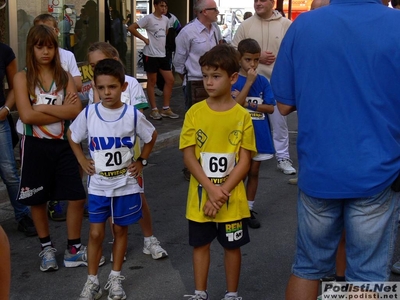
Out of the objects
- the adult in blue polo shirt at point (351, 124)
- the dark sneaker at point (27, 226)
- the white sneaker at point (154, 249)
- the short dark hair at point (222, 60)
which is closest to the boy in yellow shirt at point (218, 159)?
the short dark hair at point (222, 60)

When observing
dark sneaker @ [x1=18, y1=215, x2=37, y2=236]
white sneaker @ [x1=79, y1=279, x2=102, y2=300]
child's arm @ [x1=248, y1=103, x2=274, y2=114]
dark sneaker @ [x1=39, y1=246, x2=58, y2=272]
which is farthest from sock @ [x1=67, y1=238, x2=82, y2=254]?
child's arm @ [x1=248, y1=103, x2=274, y2=114]

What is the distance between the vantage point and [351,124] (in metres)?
3.08

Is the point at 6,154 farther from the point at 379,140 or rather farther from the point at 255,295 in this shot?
Result: the point at 379,140

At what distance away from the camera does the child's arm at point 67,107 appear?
493cm

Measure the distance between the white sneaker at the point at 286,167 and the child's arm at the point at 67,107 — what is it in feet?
12.2

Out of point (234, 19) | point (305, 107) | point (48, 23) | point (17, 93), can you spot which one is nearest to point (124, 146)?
point (17, 93)

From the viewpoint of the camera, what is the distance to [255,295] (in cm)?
457

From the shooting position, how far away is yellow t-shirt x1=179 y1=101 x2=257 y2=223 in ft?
13.6

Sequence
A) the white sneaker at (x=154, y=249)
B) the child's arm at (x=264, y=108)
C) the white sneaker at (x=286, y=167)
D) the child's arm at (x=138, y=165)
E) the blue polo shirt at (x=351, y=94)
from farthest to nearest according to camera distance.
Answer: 1. the white sneaker at (x=286, y=167)
2. the child's arm at (x=264, y=108)
3. the white sneaker at (x=154, y=249)
4. the child's arm at (x=138, y=165)
5. the blue polo shirt at (x=351, y=94)

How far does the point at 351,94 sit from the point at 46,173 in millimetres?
2692

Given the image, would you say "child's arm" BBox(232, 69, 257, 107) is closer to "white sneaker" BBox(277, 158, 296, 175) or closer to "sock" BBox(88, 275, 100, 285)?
"sock" BBox(88, 275, 100, 285)

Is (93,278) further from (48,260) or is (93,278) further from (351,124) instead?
(351,124)

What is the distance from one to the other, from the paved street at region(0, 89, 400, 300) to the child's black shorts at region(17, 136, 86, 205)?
1.77 ft

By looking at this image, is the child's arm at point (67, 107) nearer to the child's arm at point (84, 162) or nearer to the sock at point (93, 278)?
the child's arm at point (84, 162)
